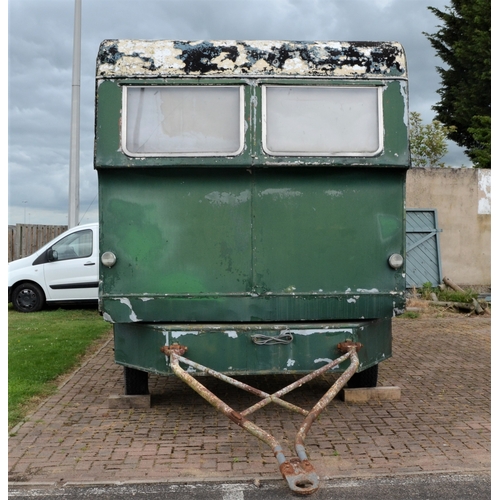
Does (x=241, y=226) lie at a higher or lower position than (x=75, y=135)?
lower

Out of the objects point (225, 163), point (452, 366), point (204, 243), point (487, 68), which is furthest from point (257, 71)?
point (487, 68)

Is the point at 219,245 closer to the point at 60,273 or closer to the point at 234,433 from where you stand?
the point at 234,433

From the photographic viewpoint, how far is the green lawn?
22.6 feet

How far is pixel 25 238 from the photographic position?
1862 centimetres

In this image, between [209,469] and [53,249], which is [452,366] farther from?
[53,249]

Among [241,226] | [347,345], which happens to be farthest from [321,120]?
[347,345]

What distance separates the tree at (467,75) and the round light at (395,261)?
70.3 feet

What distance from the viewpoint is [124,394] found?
646 centimetres

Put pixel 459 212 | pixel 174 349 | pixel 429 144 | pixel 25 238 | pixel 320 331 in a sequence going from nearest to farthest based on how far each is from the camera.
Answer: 1. pixel 174 349
2. pixel 320 331
3. pixel 459 212
4. pixel 25 238
5. pixel 429 144

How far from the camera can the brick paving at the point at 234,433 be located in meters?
4.68

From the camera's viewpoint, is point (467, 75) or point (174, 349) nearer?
point (174, 349)

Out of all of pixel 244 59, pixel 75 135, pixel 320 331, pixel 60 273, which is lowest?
pixel 320 331

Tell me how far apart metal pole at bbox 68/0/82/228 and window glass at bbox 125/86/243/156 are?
33.5ft

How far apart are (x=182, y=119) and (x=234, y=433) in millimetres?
2762
